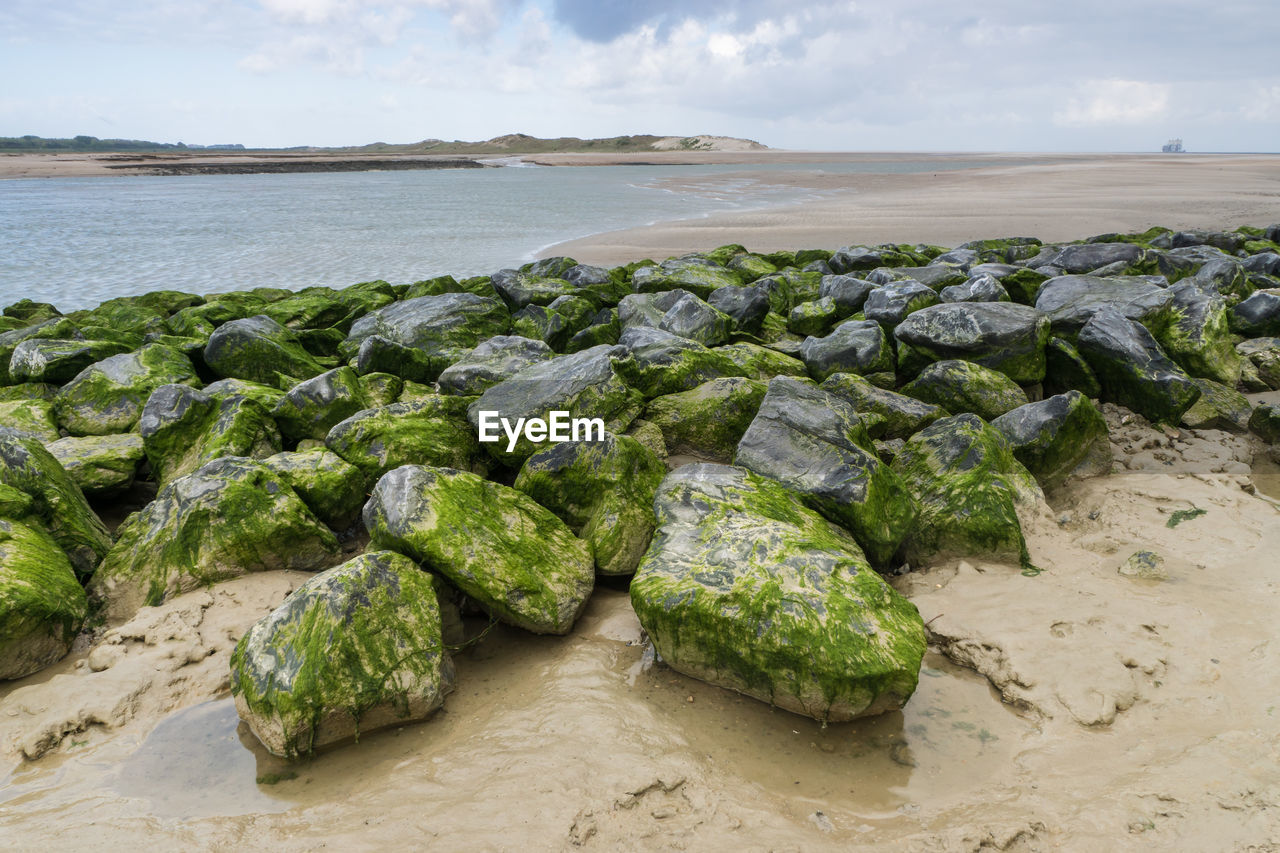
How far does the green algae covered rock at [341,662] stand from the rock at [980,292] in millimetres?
6192

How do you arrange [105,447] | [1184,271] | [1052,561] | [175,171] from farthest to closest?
[175,171] → [1184,271] → [105,447] → [1052,561]

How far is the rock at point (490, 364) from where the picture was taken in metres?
5.89

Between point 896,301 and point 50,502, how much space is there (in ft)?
22.4

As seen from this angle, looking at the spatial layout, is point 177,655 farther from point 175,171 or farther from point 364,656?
point 175,171

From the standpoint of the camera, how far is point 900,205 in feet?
78.9

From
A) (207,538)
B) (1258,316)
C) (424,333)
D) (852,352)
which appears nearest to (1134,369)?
(852,352)

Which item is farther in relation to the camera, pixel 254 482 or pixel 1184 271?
pixel 1184 271

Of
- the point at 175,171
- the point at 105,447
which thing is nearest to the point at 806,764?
the point at 105,447

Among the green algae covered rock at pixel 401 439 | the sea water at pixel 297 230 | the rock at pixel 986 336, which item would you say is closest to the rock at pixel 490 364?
the green algae covered rock at pixel 401 439

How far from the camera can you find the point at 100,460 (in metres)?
5.12

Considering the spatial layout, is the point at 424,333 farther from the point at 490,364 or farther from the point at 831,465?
the point at 831,465

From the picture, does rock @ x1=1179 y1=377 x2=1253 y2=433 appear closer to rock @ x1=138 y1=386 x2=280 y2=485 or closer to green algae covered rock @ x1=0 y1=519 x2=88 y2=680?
rock @ x1=138 y1=386 x2=280 y2=485

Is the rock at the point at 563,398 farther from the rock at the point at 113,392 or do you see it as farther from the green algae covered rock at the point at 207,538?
the rock at the point at 113,392

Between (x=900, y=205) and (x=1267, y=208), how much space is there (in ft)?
30.8
